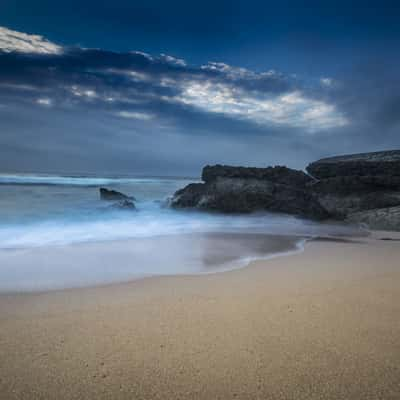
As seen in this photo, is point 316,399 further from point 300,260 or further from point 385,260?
point 385,260

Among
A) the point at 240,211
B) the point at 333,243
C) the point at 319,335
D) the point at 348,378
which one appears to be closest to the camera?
the point at 348,378

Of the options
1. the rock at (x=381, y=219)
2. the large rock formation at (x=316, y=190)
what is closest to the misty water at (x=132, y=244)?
the large rock formation at (x=316, y=190)

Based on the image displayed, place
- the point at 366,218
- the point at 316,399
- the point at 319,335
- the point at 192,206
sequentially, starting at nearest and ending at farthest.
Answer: the point at 316,399 < the point at 319,335 < the point at 366,218 < the point at 192,206

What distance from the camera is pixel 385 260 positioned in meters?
4.04

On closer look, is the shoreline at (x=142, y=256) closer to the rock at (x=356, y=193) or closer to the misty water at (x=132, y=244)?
the misty water at (x=132, y=244)

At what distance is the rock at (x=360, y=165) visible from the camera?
10297 mm

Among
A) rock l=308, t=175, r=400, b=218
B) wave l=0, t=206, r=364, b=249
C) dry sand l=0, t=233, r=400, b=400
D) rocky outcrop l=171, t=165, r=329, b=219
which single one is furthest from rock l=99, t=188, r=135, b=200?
dry sand l=0, t=233, r=400, b=400

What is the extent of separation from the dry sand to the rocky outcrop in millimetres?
6373

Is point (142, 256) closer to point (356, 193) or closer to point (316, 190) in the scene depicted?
point (316, 190)

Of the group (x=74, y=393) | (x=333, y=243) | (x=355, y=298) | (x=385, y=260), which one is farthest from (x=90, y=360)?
(x=333, y=243)

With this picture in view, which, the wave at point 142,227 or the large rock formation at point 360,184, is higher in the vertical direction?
the large rock formation at point 360,184

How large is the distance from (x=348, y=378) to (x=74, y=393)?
4.57 ft

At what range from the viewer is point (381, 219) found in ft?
25.8

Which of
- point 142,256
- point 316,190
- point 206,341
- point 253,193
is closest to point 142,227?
point 142,256
